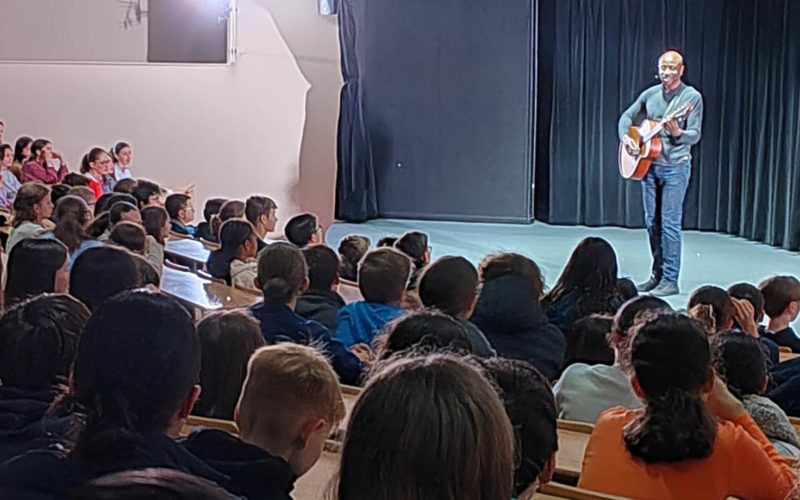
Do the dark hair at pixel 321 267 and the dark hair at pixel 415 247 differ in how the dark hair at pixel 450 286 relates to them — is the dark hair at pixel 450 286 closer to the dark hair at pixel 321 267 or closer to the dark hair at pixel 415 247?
the dark hair at pixel 321 267

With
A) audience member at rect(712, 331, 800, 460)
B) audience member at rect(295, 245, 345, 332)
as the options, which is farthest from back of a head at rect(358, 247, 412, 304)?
audience member at rect(712, 331, 800, 460)

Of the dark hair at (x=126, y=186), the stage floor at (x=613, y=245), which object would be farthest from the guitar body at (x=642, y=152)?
the dark hair at (x=126, y=186)

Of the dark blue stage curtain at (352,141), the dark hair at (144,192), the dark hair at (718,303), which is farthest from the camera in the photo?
the dark blue stage curtain at (352,141)

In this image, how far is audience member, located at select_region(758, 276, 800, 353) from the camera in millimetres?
3295

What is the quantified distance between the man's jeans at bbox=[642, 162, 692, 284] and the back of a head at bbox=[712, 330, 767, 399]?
11.5 ft

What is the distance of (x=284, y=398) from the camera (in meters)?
1.50

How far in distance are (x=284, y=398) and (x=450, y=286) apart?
115cm

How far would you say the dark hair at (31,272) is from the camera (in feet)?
8.95

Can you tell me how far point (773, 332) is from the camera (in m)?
3.32

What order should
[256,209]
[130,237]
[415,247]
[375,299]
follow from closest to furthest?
1. [375,299]
2. [130,237]
3. [415,247]
4. [256,209]

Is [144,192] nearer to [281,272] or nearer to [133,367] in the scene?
[281,272]

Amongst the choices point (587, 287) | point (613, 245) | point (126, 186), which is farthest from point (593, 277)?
point (613, 245)

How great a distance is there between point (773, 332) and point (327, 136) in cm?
596

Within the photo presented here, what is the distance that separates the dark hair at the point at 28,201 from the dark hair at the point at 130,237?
1051 mm
